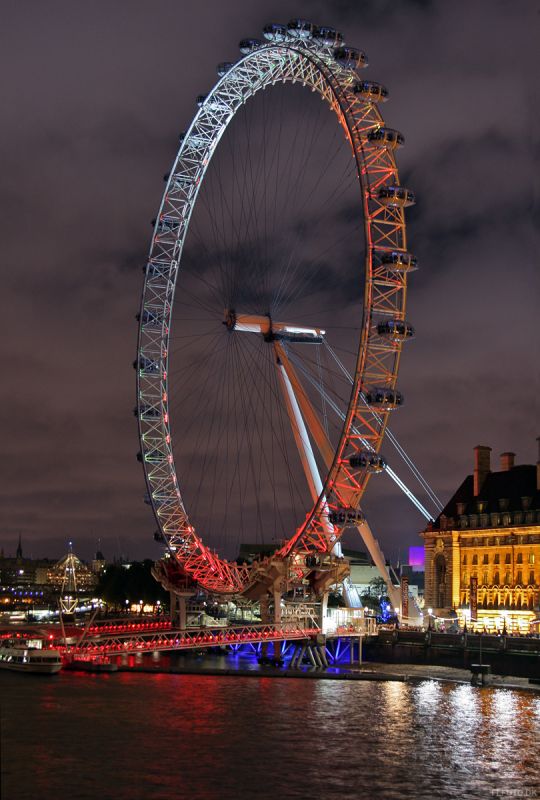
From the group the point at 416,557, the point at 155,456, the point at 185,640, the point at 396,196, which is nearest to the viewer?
the point at 396,196

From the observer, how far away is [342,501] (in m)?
72.5

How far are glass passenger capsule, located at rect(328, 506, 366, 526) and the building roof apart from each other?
24475 millimetres

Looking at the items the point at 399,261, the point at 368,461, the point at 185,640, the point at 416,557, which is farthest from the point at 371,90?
the point at 416,557

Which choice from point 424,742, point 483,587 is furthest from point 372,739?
point 483,587

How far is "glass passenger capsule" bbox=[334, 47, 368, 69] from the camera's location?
68.3m

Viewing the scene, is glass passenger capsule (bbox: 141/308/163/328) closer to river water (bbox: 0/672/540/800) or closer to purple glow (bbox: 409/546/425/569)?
river water (bbox: 0/672/540/800)

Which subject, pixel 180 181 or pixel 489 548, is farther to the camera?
pixel 489 548

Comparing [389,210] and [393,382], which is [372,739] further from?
[389,210]

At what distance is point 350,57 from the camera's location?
68438mm

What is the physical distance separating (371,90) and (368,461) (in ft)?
71.9

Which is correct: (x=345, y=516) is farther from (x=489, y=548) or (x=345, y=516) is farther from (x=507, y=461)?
(x=507, y=461)

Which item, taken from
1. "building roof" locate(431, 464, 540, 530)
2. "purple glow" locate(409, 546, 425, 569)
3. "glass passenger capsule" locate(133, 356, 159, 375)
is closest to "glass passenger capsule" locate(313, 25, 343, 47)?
"glass passenger capsule" locate(133, 356, 159, 375)

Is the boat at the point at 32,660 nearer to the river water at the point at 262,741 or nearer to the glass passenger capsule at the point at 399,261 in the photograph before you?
the river water at the point at 262,741

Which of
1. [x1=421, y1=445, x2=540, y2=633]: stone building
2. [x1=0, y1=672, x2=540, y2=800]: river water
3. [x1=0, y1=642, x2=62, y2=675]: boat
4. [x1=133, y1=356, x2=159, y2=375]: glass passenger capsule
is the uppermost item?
[x1=133, y1=356, x2=159, y2=375]: glass passenger capsule
